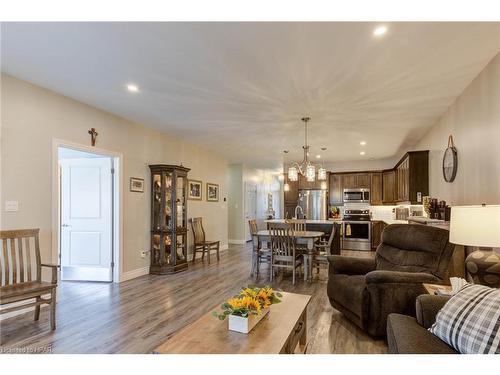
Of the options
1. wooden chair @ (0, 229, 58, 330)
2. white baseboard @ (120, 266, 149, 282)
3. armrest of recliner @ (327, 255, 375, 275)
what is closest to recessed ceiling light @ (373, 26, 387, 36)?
armrest of recliner @ (327, 255, 375, 275)

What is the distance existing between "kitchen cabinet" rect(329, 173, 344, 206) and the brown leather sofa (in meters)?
7.18

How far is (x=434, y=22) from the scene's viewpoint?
219cm

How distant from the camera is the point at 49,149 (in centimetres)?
358

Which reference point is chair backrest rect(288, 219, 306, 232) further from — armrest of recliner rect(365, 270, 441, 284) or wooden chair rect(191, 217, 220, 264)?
armrest of recliner rect(365, 270, 441, 284)

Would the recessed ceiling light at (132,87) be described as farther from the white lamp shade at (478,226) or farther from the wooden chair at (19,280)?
the white lamp shade at (478,226)

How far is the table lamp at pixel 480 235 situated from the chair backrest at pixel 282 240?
101 inches

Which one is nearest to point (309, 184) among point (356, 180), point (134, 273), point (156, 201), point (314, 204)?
point (314, 204)

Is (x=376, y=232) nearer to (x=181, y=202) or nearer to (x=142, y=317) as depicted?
(x=181, y=202)

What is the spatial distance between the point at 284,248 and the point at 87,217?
Answer: 3.26 meters

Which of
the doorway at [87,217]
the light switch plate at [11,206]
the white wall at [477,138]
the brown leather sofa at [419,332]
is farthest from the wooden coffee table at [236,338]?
the doorway at [87,217]

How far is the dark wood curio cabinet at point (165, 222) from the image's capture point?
5.23 metres
